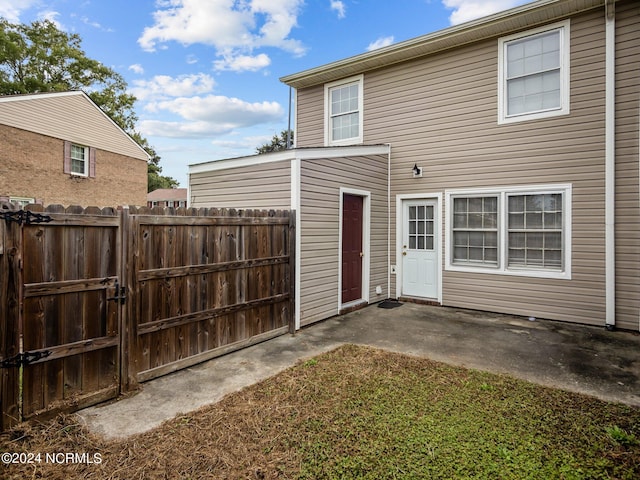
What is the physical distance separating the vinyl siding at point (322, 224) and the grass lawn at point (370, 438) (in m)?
2.26

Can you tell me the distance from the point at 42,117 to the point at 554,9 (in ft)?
54.3

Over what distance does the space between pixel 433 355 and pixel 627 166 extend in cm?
436

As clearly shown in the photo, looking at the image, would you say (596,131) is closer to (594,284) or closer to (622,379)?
(594,284)

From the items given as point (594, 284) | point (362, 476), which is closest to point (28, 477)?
point (362, 476)

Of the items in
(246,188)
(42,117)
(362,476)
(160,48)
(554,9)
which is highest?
(160,48)

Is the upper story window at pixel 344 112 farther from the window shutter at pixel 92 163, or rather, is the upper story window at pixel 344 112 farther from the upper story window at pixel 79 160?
the window shutter at pixel 92 163

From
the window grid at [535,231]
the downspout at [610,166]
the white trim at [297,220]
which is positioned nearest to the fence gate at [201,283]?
the white trim at [297,220]

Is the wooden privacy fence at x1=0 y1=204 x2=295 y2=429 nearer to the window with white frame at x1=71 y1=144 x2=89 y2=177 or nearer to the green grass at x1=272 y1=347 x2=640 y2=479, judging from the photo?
the green grass at x1=272 y1=347 x2=640 y2=479

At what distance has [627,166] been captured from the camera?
17.7 feet

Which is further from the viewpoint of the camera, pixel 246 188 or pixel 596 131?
pixel 246 188

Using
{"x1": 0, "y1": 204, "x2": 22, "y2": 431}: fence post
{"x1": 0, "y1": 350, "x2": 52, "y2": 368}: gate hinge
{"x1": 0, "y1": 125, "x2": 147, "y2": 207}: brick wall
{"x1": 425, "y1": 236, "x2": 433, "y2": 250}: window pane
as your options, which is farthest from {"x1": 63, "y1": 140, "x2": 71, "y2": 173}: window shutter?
{"x1": 425, "y1": 236, "x2": 433, "y2": 250}: window pane

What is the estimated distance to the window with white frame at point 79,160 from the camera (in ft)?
48.1

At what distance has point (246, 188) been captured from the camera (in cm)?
597

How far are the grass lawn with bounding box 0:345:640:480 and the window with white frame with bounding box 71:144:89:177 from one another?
1528cm
